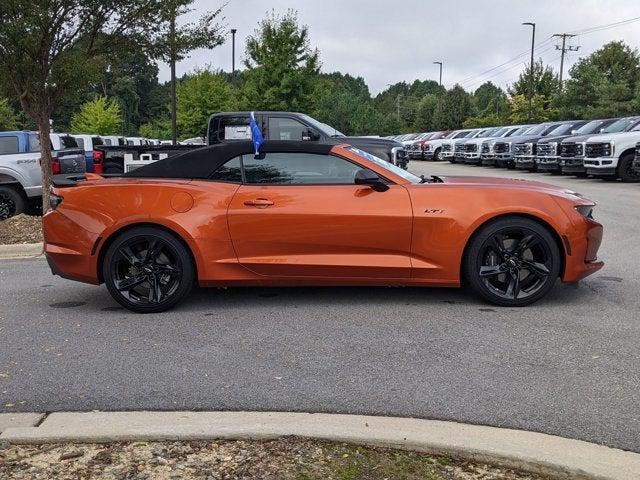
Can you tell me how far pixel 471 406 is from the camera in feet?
11.9

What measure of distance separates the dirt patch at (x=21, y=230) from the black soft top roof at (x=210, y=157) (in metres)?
5.00

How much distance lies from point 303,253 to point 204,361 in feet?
4.74

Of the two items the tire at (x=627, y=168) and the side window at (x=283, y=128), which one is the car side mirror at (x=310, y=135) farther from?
the tire at (x=627, y=168)

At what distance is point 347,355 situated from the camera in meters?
4.48

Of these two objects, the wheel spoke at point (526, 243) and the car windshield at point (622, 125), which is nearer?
the wheel spoke at point (526, 243)

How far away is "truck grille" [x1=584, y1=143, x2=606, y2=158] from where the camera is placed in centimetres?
1795

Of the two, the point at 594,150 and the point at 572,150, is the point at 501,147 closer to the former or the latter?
the point at 572,150

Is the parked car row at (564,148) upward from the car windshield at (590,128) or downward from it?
downward

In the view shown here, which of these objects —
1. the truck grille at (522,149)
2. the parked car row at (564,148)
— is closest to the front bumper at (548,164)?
the parked car row at (564,148)

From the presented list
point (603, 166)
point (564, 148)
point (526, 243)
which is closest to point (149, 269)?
point (526, 243)

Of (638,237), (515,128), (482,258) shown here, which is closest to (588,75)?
(515,128)

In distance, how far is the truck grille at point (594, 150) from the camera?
58.9ft

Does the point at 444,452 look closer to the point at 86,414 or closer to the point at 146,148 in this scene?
the point at 86,414

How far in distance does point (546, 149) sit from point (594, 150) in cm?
361
